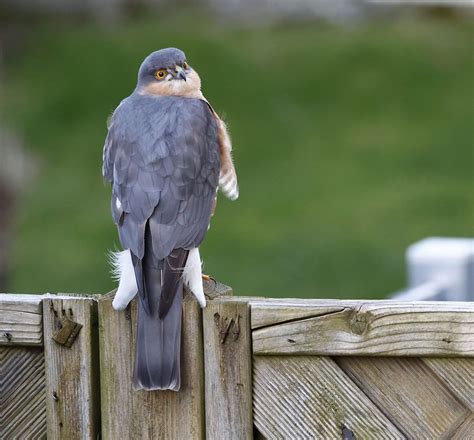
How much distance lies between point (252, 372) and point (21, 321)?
60cm

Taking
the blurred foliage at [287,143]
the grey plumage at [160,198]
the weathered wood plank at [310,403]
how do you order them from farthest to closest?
the blurred foliage at [287,143] < the grey plumage at [160,198] < the weathered wood plank at [310,403]

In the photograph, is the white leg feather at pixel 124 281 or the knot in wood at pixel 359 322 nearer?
the knot in wood at pixel 359 322

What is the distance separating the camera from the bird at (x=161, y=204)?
267 cm

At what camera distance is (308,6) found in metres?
14.8

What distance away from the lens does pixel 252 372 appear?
8.62 ft

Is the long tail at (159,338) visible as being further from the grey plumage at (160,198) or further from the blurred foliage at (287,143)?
the blurred foliage at (287,143)

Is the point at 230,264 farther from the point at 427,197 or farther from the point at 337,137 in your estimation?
the point at 337,137

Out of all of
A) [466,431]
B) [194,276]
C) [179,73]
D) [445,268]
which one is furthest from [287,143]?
[466,431]

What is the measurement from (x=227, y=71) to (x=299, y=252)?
462cm

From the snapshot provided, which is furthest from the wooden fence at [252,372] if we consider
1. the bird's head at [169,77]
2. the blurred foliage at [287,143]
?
the blurred foliage at [287,143]

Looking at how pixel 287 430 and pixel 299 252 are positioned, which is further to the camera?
pixel 299 252

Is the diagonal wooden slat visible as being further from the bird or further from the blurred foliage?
the blurred foliage

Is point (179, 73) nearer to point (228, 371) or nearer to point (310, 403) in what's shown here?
point (228, 371)

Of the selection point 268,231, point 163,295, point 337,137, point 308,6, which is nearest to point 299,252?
point 268,231
